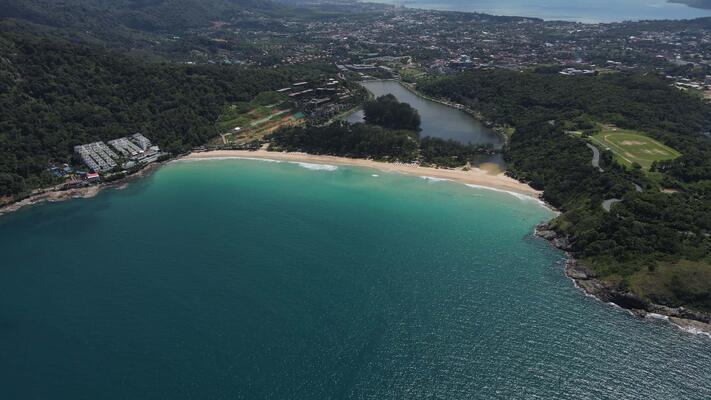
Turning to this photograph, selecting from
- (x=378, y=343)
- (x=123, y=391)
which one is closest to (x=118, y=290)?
(x=123, y=391)

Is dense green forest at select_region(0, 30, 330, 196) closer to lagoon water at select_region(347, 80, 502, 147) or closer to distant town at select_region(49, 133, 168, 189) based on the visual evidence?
distant town at select_region(49, 133, 168, 189)

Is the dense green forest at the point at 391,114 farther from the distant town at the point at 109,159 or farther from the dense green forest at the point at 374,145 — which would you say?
the distant town at the point at 109,159

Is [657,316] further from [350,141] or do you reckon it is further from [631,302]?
[350,141]

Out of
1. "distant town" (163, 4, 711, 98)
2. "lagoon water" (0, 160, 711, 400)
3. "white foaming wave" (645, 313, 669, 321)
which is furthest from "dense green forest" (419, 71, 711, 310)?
"distant town" (163, 4, 711, 98)

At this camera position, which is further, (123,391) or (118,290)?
(118,290)

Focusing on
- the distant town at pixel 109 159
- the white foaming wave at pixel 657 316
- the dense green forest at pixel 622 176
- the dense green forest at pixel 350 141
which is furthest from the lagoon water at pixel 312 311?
the dense green forest at pixel 350 141

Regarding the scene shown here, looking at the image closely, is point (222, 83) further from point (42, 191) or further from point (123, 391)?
point (123, 391)
